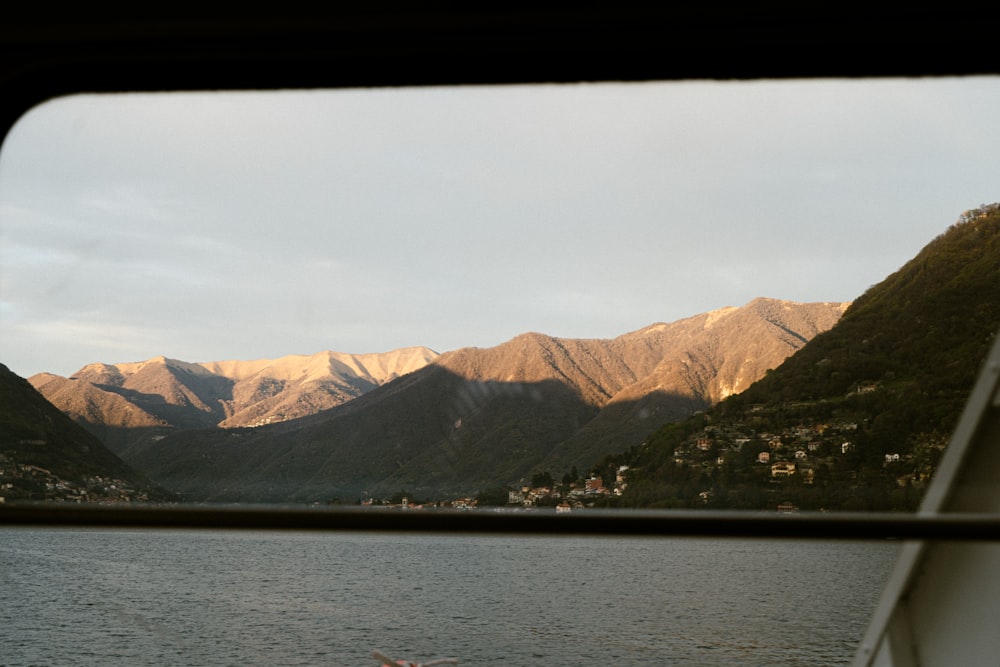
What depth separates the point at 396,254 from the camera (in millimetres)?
69938

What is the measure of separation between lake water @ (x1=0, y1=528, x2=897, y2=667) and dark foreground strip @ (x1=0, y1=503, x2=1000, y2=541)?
2687 centimetres

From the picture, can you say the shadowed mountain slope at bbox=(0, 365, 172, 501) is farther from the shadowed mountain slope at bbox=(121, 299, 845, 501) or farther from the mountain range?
the shadowed mountain slope at bbox=(121, 299, 845, 501)

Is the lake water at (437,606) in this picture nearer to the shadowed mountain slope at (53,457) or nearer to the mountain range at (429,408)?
the mountain range at (429,408)

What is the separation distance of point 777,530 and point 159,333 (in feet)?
221

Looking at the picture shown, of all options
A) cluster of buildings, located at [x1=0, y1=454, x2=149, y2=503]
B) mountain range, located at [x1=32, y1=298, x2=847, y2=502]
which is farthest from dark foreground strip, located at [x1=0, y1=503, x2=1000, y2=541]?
mountain range, located at [x1=32, y1=298, x2=847, y2=502]

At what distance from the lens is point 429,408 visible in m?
46.3

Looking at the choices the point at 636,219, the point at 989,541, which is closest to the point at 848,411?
the point at 989,541

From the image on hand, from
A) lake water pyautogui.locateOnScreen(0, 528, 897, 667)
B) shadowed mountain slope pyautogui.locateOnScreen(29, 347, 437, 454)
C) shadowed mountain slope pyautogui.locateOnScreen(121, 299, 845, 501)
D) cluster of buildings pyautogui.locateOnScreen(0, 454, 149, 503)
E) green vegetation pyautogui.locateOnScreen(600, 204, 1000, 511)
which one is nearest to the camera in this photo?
cluster of buildings pyautogui.locateOnScreen(0, 454, 149, 503)

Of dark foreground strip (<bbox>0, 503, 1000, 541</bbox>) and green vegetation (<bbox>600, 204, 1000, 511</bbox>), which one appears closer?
dark foreground strip (<bbox>0, 503, 1000, 541</bbox>)

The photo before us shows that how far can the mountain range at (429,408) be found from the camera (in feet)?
106

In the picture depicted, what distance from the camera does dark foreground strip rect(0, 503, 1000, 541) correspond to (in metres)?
0.80

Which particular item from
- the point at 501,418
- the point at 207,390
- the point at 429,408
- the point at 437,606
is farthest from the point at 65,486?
the point at 429,408

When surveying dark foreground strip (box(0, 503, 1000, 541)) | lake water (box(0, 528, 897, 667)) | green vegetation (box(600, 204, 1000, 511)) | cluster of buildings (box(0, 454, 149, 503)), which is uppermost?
green vegetation (box(600, 204, 1000, 511))

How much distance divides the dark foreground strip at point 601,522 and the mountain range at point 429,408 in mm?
29240
